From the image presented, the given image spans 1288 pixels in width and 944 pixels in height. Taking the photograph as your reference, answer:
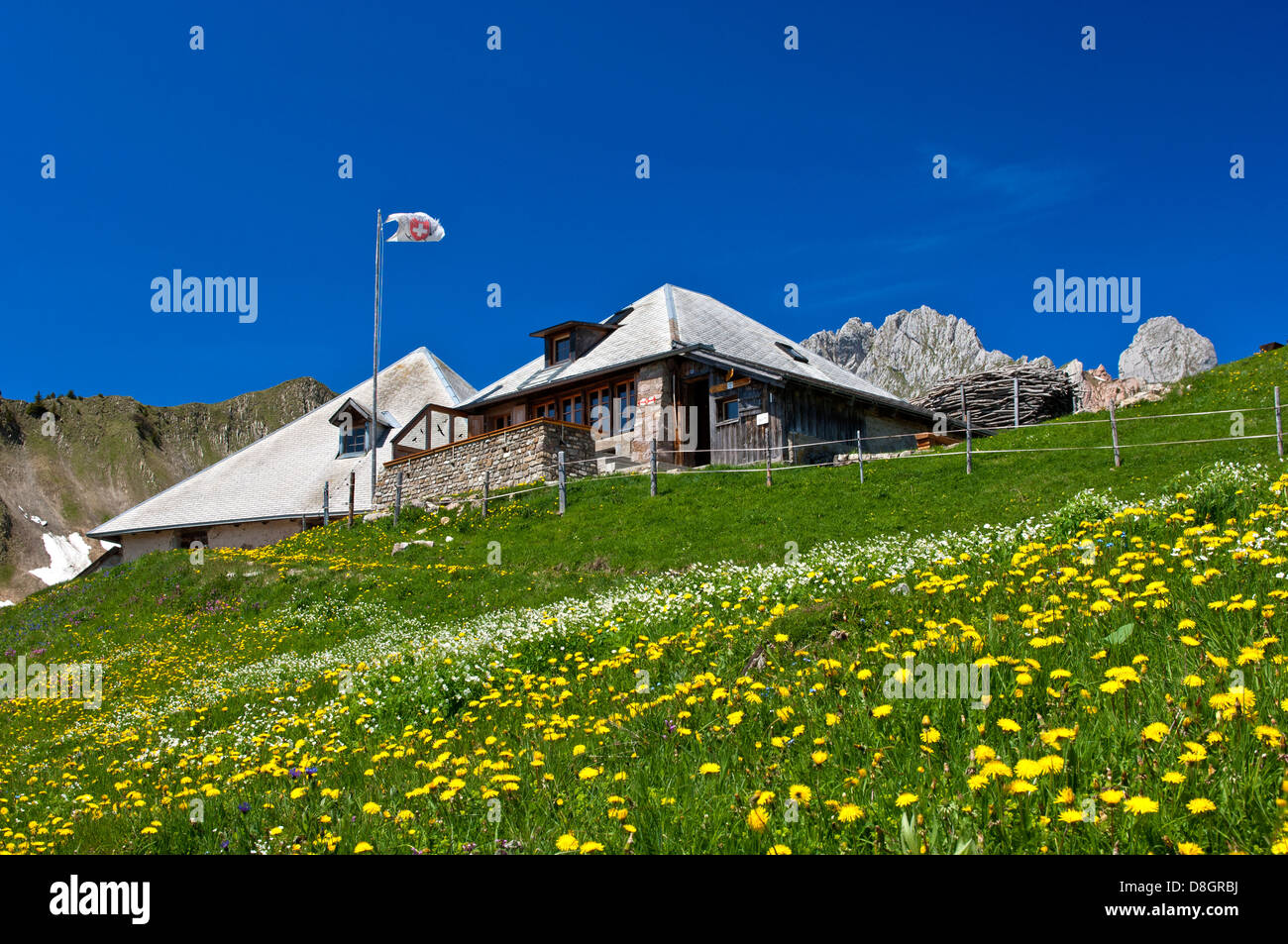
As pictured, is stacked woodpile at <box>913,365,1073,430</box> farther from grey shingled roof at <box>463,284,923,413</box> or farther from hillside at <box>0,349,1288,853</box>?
hillside at <box>0,349,1288,853</box>

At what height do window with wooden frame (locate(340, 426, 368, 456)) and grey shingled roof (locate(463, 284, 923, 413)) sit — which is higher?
grey shingled roof (locate(463, 284, 923, 413))

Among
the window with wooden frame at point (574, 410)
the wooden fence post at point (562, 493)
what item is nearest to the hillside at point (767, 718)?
the wooden fence post at point (562, 493)

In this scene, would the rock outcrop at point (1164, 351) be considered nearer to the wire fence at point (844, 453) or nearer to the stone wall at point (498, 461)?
the wire fence at point (844, 453)

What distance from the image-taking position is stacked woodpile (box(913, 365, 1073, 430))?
117ft

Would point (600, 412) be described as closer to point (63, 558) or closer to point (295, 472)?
point (295, 472)

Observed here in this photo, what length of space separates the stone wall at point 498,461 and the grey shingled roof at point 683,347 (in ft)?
12.3

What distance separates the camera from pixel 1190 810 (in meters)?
Result: 3.49

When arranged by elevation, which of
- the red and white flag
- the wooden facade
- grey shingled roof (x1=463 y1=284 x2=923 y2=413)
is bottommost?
the wooden facade

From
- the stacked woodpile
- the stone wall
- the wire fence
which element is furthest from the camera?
the stacked woodpile

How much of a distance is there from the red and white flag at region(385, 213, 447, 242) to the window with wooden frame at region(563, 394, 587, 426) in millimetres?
9782

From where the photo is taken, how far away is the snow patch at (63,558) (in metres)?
92.4

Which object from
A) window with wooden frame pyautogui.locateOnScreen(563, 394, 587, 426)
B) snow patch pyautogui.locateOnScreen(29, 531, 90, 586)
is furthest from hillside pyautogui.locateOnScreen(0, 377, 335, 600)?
window with wooden frame pyautogui.locateOnScreen(563, 394, 587, 426)
